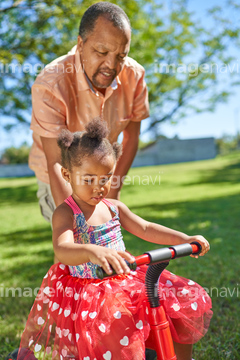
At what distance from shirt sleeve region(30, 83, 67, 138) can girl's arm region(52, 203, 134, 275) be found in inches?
27.3

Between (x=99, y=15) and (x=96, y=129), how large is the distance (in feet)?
2.68

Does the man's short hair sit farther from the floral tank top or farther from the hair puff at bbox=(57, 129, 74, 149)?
the floral tank top

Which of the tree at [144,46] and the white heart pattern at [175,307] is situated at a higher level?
the tree at [144,46]

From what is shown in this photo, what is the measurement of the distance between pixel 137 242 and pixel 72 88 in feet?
12.7

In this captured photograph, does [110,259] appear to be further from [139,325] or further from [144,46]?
[144,46]

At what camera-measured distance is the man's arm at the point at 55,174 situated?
7.41ft

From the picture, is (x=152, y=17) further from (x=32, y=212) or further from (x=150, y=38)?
(x=32, y=212)

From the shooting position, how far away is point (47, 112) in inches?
97.2

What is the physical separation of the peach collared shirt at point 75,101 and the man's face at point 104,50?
187 millimetres

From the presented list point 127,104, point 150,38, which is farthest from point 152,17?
point 127,104

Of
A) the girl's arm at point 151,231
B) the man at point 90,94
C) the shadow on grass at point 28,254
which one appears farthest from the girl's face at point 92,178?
the shadow on grass at point 28,254

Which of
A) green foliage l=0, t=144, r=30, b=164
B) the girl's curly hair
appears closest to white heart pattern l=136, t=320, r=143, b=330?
the girl's curly hair

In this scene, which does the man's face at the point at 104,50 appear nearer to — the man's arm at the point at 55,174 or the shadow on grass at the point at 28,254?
the man's arm at the point at 55,174

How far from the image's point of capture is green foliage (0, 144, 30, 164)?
136 ft
